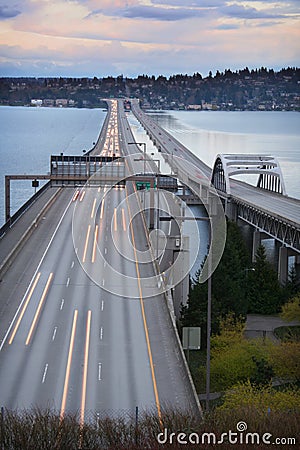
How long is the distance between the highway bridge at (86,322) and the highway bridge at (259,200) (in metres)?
5.55

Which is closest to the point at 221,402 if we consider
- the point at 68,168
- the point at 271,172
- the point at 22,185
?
the point at 68,168

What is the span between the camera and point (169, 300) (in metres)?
25.4

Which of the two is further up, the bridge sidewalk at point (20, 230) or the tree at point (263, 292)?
the bridge sidewalk at point (20, 230)

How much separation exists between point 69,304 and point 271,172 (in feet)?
104

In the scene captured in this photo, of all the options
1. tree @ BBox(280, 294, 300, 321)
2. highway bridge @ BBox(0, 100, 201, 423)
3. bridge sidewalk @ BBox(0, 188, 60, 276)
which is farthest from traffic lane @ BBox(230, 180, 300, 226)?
bridge sidewalk @ BBox(0, 188, 60, 276)

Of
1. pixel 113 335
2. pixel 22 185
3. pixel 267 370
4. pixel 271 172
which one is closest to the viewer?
pixel 267 370

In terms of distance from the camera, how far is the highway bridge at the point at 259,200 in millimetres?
35406

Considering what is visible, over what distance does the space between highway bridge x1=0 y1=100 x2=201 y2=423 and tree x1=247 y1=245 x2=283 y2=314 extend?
10.2ft

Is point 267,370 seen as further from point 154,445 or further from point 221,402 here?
point 154,445

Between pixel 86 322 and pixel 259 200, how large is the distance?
24.9 metres

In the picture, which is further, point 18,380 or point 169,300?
point 169,300

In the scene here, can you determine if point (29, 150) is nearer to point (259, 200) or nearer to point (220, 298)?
point (259, 200)

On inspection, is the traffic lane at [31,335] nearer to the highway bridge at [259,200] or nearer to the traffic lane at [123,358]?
the traffic lane at [123,358]

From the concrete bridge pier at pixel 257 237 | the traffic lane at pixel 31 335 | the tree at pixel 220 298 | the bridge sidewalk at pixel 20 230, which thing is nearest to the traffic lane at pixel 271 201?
the concrete bridge pier at pixel 257 237
